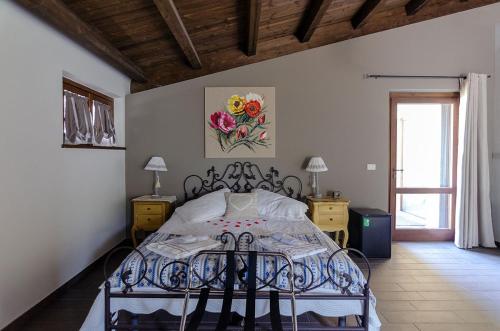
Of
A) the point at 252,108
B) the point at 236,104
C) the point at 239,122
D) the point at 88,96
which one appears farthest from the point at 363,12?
the point at 88,96

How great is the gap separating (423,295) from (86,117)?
13.0ft

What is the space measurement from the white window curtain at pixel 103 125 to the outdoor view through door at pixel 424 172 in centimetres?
399

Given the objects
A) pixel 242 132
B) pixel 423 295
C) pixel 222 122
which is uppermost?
pixel 222 122

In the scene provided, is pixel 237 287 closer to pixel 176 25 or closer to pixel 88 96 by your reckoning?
pixel 176 25

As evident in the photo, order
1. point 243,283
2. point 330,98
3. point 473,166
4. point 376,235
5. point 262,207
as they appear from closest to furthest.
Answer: point 243,283, point 262,207, point 376,235, point 473,166, point 330,98

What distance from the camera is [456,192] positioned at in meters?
4.38

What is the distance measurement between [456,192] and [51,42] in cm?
535

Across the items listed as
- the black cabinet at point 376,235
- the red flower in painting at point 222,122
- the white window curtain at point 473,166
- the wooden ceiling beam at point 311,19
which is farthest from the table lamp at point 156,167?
the white window curtain at point 473,166

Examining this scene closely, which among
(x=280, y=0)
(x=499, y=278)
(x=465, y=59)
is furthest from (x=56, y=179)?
(x=465, y=59)

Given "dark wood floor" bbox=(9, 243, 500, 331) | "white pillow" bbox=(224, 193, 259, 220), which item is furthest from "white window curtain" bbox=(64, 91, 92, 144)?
"white pillow" bbox=(224, 193, 259, 220)

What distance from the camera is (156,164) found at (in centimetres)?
400

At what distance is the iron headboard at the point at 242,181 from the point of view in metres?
4.25

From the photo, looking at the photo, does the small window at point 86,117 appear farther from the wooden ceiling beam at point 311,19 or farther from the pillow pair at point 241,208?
the wooden ceiling beam at point 311,19

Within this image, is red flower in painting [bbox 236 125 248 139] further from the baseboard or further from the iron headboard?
the baseboard
